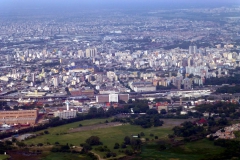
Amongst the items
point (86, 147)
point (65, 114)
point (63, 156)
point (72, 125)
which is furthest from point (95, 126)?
point (63, 156)

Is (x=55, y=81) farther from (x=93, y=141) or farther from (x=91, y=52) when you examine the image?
(x=93, y=141)

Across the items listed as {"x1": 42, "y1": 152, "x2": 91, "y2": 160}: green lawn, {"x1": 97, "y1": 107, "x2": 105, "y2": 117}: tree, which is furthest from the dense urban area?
{"x1": 42, "y1": 152, "x2": 91, "y2": 160}: green lawn

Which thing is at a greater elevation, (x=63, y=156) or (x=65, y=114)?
(x=63, y=156)

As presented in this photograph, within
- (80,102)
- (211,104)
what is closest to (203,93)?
(211,104)

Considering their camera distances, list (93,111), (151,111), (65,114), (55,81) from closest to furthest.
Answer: (65,114)
(151,111)
(93,111)
(55,81)

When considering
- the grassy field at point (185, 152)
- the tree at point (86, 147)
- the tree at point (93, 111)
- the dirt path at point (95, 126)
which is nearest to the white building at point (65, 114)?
the tree at point (93, 111)

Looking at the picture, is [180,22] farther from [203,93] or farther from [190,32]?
[203,93]

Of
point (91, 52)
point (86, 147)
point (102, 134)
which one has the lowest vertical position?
point (91, 52)
